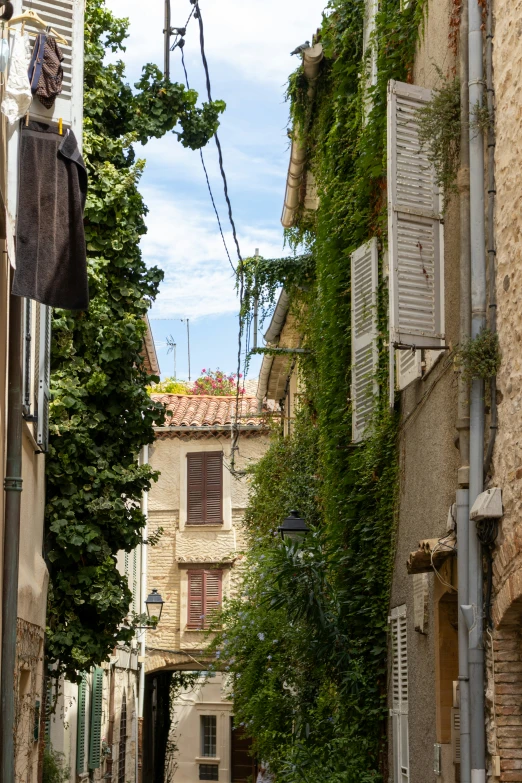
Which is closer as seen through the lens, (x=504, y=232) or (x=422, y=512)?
(x=504, y=232)

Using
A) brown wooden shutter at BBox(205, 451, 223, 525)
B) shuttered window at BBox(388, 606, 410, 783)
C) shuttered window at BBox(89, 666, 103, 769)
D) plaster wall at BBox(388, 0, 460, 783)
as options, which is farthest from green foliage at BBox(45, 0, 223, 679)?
brown wooden shutter at BBox(205, 451, 223, 525)

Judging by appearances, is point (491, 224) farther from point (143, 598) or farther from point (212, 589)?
point (212, 589)

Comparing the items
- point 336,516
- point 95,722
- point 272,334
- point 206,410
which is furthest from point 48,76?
point 206,410

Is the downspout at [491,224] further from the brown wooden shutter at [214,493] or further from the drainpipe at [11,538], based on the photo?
the brown wooden shutter at [214,493]

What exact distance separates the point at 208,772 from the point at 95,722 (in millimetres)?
13114

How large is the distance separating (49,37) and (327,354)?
5.16 meters

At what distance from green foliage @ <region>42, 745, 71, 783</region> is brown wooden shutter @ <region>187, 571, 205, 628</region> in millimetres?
8914

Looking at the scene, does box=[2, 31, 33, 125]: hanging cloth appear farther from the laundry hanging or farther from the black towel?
the laundry hanging

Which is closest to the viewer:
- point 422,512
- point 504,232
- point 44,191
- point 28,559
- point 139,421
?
point 504,232

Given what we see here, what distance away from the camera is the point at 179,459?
25.1 meters

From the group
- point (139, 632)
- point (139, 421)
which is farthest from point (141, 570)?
point (139, 421)

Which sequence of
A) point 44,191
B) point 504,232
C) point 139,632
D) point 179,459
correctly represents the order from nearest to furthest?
1. point 504,232
2. point 44,191
3. point 139,632
4. point 179,459

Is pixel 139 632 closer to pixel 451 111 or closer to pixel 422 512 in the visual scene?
pixel 422 512

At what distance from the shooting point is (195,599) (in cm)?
2428
